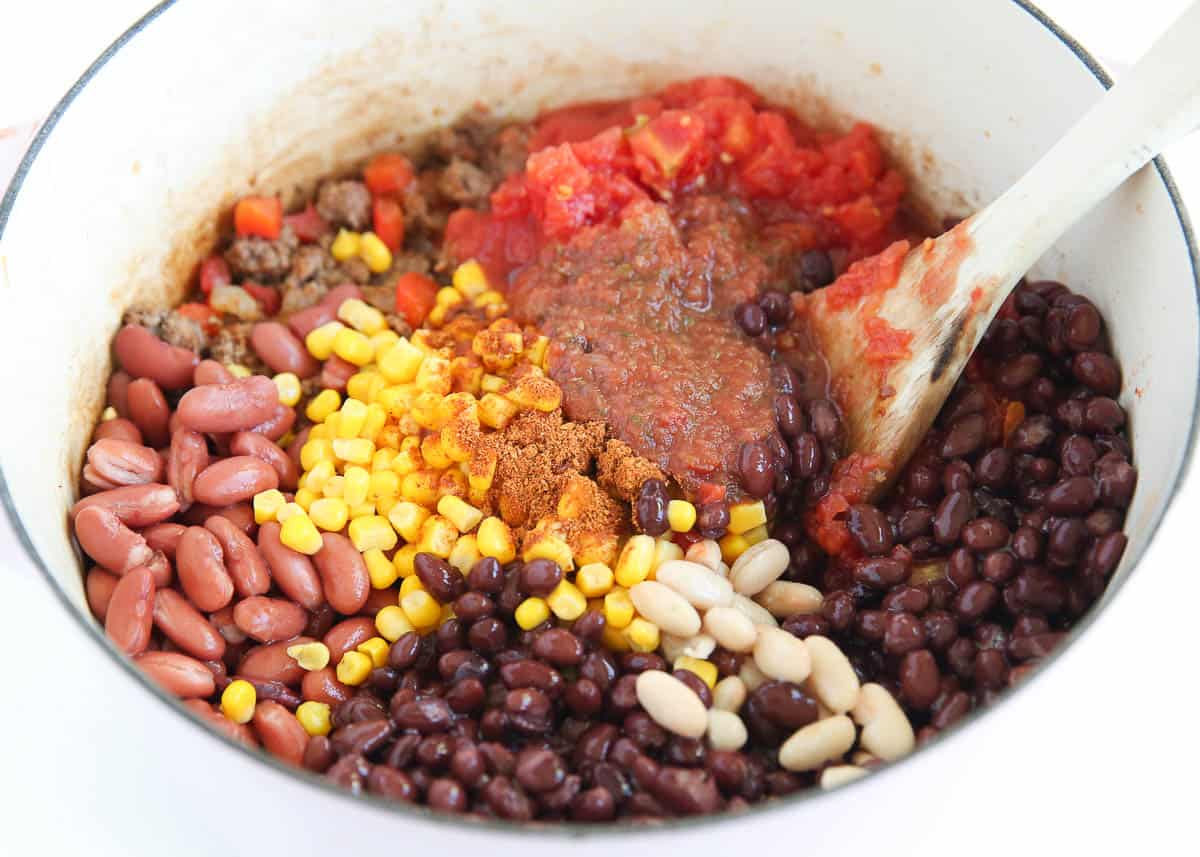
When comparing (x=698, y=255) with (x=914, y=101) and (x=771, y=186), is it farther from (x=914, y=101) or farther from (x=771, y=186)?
(x=914, y=101)

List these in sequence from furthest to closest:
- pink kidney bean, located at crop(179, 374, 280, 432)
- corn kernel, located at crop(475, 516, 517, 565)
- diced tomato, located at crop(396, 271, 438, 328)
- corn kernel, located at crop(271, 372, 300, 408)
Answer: diced tomato, located at crop(396, 271, 438, 328) → corn kernel, located at crop(271, 372, 300, 408) → pink kidney bean, located at crop(179, 374, 280, 432) → corn kernel, located at crop(475, 516, 517, 565)

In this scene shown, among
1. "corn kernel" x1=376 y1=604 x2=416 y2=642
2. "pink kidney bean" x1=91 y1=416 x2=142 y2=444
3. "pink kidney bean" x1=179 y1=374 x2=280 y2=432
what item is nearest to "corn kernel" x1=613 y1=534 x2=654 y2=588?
"corn kernel" x1=376 y1=604 x2=416 y2=642

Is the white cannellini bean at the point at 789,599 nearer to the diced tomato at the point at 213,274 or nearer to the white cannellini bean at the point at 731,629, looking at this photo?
the white cannellini bean at the point at 731,629

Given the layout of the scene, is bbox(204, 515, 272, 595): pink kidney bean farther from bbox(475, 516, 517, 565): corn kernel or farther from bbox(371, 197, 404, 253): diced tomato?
bbox(371, 197, 404, 253): diced tomato

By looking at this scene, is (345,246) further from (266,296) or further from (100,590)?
(100,590)

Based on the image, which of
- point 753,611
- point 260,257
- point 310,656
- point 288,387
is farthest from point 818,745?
point 260,257
